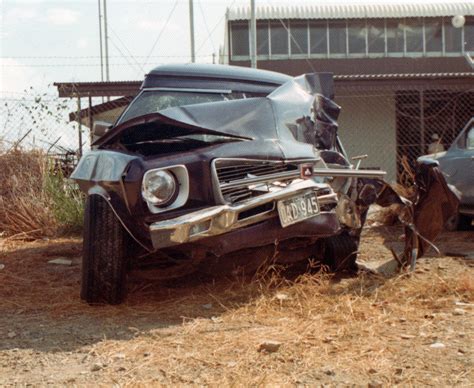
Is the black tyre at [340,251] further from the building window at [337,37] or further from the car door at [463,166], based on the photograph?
the building window at [337,37]

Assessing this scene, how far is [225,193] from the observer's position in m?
4.28

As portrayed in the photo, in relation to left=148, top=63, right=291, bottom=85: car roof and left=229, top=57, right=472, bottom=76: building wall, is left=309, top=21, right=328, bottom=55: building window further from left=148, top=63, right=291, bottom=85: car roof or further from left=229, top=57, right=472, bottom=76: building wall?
left=148, top=63, right=291, bottom=85: car roof

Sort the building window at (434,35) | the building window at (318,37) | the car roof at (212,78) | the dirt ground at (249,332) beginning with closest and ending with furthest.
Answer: the dirt ground at (249,332)
the car roof at (212,78)
the building window at (318,37)
the building window at (434,35)

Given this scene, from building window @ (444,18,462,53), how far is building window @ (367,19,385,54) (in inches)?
76.6

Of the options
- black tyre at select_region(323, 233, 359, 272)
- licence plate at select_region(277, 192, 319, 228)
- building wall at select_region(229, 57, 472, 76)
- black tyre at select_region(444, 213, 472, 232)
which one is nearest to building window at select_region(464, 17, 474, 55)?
building wall at select_region(229, 57, 472, 76)

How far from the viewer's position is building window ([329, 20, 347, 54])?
21375 mm

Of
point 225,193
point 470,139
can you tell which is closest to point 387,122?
point 470,139

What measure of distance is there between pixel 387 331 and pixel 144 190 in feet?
5.31

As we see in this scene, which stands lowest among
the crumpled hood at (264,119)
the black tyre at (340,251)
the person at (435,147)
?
the black tyre at (340,251)

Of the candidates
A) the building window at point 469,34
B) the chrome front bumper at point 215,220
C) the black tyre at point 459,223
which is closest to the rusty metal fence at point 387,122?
the building window at point 469,34

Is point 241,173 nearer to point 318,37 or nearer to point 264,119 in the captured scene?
point 264,119

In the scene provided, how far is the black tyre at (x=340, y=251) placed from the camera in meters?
5.49

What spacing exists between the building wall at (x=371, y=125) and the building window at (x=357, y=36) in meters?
3.98

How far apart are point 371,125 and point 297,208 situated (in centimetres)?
1392
